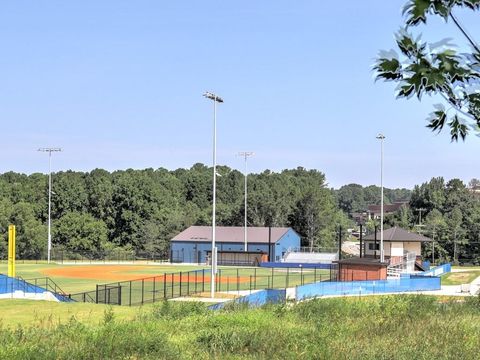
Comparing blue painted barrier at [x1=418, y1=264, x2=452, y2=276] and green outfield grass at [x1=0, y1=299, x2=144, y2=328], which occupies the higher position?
Result: green outfield grass at [x1=0, y1=299, x2=144, y2=328]

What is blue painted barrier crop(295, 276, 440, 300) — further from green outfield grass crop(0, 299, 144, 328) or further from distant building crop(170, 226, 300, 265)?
distant building crop(170, 226, 300, 265)

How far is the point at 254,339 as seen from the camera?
1543 centimetres

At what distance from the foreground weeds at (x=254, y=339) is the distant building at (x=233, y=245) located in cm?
7496

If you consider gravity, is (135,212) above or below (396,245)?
above

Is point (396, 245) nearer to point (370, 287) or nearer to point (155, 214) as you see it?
point (370, 287)

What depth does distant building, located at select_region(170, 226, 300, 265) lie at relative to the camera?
96.9m

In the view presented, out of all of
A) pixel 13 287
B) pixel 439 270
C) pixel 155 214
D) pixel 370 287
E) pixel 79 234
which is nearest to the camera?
pixel 13 287

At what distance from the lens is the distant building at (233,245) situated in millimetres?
96875

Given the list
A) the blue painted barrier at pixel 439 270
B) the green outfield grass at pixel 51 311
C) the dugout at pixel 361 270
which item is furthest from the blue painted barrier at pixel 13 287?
the blue painted barrier at pixel 439 270

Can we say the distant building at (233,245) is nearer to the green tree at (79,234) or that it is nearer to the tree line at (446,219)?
the tree line at (446,219)

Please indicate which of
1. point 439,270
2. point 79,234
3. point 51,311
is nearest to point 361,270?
point 439,270

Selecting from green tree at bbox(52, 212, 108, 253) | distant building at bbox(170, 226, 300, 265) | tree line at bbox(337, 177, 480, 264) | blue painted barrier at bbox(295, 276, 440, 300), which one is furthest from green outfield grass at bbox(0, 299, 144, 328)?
green tree at bbox(52, 212, 108, 253)

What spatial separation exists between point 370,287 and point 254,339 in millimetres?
35406

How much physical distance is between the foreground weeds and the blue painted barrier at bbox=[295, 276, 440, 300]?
72.5 ft
